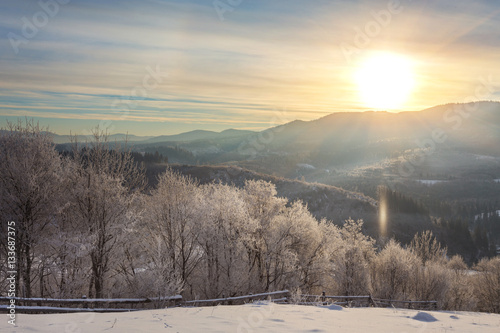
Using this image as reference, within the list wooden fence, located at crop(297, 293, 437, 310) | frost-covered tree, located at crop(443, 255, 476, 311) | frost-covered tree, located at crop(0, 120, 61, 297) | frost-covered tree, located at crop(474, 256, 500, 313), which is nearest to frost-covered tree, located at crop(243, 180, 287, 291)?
wooden fence, located at crop(297, 293, 437, 310)

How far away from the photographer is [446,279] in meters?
38.0

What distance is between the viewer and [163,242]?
99.1ft

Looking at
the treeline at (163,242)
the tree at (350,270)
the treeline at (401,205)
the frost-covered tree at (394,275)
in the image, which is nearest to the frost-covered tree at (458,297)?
the treeline at (163,242)

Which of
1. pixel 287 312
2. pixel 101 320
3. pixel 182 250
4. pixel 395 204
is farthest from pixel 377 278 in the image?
pixel 395 204

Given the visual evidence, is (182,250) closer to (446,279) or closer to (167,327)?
(167,327)

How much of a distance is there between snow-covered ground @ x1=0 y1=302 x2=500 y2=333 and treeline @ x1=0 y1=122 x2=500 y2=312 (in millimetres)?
9249

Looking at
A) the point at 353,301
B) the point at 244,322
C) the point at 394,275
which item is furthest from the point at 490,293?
the point at 244,322

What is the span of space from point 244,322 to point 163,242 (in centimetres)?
2071

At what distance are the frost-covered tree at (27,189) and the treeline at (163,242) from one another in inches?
2.3

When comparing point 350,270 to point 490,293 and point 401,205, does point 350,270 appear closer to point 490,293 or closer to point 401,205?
point 490,293

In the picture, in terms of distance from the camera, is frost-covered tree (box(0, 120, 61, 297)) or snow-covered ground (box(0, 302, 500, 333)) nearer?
snow-covered ground (box(0, 302, 500, 333))

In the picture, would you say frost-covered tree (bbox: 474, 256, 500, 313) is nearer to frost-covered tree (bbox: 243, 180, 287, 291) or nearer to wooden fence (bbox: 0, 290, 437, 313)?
wooden fence (bbox: 0, 290, 437, 313)

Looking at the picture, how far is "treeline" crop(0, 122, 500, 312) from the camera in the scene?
66.2 feet

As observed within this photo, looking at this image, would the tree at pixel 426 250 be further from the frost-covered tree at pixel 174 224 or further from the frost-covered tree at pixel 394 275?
the frost-covered tree at pixel 174 224
